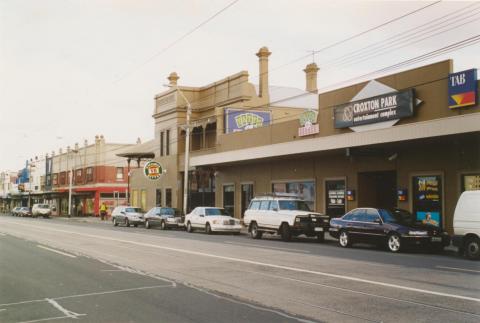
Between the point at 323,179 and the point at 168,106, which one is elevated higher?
the point at 168,106

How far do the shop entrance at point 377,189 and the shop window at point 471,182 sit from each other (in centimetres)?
527

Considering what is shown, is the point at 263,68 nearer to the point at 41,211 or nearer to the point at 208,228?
the point at 208,228

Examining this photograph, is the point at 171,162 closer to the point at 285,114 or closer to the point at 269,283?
the point at 285,114

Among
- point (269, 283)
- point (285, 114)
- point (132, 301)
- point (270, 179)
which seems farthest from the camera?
point (285, 114)

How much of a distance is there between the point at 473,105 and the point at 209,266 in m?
13.2

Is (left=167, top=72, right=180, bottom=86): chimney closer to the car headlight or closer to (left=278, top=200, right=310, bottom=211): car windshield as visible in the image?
(left=278, top=200, right=310, bottom=211): car windshield

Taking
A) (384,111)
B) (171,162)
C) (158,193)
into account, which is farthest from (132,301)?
(158,193)

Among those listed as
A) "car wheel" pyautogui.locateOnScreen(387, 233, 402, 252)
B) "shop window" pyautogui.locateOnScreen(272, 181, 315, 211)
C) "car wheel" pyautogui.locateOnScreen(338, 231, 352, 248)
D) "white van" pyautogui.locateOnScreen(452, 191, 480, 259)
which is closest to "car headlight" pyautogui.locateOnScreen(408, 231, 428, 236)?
"car wheel" pyautogui.locateOnScreen(387, 233, 402, 252)

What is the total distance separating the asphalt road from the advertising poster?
25.4ft

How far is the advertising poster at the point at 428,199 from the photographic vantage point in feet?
76.9

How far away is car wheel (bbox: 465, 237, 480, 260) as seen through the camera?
1609 cm

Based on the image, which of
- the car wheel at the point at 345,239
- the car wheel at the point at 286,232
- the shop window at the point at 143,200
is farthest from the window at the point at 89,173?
the car wheel at the point at 345,239

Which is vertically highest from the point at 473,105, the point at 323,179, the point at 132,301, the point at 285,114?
the point at 285,114

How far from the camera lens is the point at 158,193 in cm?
4969
